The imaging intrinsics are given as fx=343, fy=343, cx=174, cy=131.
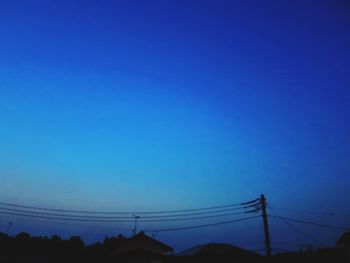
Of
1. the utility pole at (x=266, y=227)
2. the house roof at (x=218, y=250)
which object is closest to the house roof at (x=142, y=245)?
the house roof at (x=218, y=250)

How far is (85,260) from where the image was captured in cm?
2991

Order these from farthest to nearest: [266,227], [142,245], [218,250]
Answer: [142,245] < [266,227] < [218,250]

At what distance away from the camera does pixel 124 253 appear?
30.1 m

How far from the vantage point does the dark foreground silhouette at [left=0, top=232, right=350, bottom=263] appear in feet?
91.9

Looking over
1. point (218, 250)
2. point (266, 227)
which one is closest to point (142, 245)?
point (218, 250)

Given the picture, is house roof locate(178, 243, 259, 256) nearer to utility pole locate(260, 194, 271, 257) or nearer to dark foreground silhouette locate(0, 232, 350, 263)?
dark foreground silhouette locate(0, 232, 350, 263)

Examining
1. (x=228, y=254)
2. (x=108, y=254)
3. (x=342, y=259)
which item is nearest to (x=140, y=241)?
(x=108, y=254)

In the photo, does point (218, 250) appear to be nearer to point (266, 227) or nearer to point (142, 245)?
point (266, 227)

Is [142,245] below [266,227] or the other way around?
below

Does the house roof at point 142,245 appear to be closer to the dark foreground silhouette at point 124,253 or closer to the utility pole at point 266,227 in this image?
the dark foreground silhouette at point 124,253

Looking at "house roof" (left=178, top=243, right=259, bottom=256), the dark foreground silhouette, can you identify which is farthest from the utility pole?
"house roof" (left=178, top=243, right=259, bottom=256)

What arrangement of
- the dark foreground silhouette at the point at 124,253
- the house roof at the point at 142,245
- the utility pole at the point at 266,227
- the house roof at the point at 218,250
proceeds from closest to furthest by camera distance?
the house roof at the point at 218,250 → the dark foreground silhouette at the point at 124,253 → the utility pole at the point at 266,227 → the house roof at the point at 142,245

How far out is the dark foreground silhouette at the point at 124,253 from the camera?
28.0m

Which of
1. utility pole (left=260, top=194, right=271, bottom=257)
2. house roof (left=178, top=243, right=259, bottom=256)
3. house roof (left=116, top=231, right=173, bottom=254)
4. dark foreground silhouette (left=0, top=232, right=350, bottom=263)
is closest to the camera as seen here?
house roof (left=178, top=243, right=259, bottom=256)
